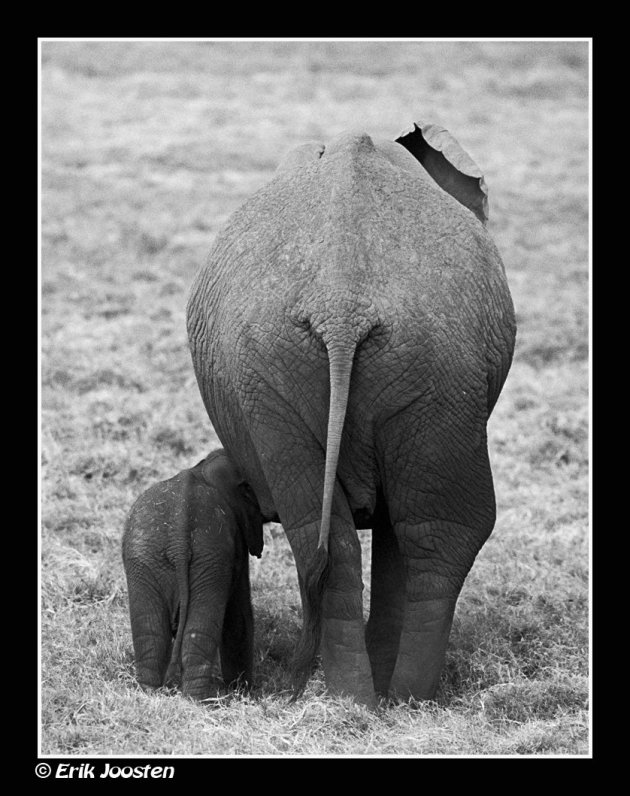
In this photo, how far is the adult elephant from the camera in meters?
5.78

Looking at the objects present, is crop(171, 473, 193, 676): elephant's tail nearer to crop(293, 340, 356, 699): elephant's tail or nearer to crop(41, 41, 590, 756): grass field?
crop(41, 41, 590, 756): grass field

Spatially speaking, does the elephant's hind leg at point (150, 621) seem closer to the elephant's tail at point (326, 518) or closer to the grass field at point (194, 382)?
the grass field at point (194, 382)

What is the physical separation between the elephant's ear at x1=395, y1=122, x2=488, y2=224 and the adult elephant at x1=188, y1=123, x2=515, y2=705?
3.01ft

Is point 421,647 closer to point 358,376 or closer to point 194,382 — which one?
point 358,376

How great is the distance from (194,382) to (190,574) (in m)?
5.21

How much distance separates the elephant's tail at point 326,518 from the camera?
18.5 feet

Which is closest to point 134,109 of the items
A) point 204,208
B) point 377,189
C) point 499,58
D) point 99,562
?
point 204,208

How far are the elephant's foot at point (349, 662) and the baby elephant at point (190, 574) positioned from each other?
0.61 m

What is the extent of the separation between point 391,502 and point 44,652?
2.07 meters

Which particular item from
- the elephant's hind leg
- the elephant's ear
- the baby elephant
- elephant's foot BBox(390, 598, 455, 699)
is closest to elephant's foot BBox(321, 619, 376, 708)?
elephant's foot BBox(390, 598, 455, 699)

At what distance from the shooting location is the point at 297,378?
Result: 585 centimetres

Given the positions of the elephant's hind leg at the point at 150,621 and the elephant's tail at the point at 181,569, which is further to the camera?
the elephant's hind leg at the point at 150,621

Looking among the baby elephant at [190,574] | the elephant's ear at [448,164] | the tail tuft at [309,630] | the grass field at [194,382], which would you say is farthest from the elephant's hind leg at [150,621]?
the elephant's ear at [448,164]

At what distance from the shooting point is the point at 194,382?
11.5m
